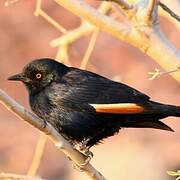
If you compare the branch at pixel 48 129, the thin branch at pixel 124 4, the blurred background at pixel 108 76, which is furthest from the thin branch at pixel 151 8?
the blurred background at pixel 108 76

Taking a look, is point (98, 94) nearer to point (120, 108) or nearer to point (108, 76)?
point (120, 108)

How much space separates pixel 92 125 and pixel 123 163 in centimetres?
405

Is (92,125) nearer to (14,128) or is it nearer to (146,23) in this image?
(146,23)

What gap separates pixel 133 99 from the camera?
452 cm

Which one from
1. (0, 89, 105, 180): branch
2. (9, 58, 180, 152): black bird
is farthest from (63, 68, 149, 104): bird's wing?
(0, 89, 105, 180): branch

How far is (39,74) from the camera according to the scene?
481 cm

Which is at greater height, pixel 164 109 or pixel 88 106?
pixel 164 109

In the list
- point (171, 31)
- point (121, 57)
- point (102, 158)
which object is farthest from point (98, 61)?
point (102, 158)

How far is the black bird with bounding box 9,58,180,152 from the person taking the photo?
4.50m

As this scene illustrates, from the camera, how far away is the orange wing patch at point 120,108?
441cm

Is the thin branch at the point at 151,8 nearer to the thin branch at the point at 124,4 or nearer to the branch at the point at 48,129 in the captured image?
the thin branch at the point at 124,4

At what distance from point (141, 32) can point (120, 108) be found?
0.46 m

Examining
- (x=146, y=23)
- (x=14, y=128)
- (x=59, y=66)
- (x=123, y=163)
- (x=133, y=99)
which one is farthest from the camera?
(x=14, y=128)

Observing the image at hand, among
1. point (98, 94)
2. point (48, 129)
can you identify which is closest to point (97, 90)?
point (98, 94)
